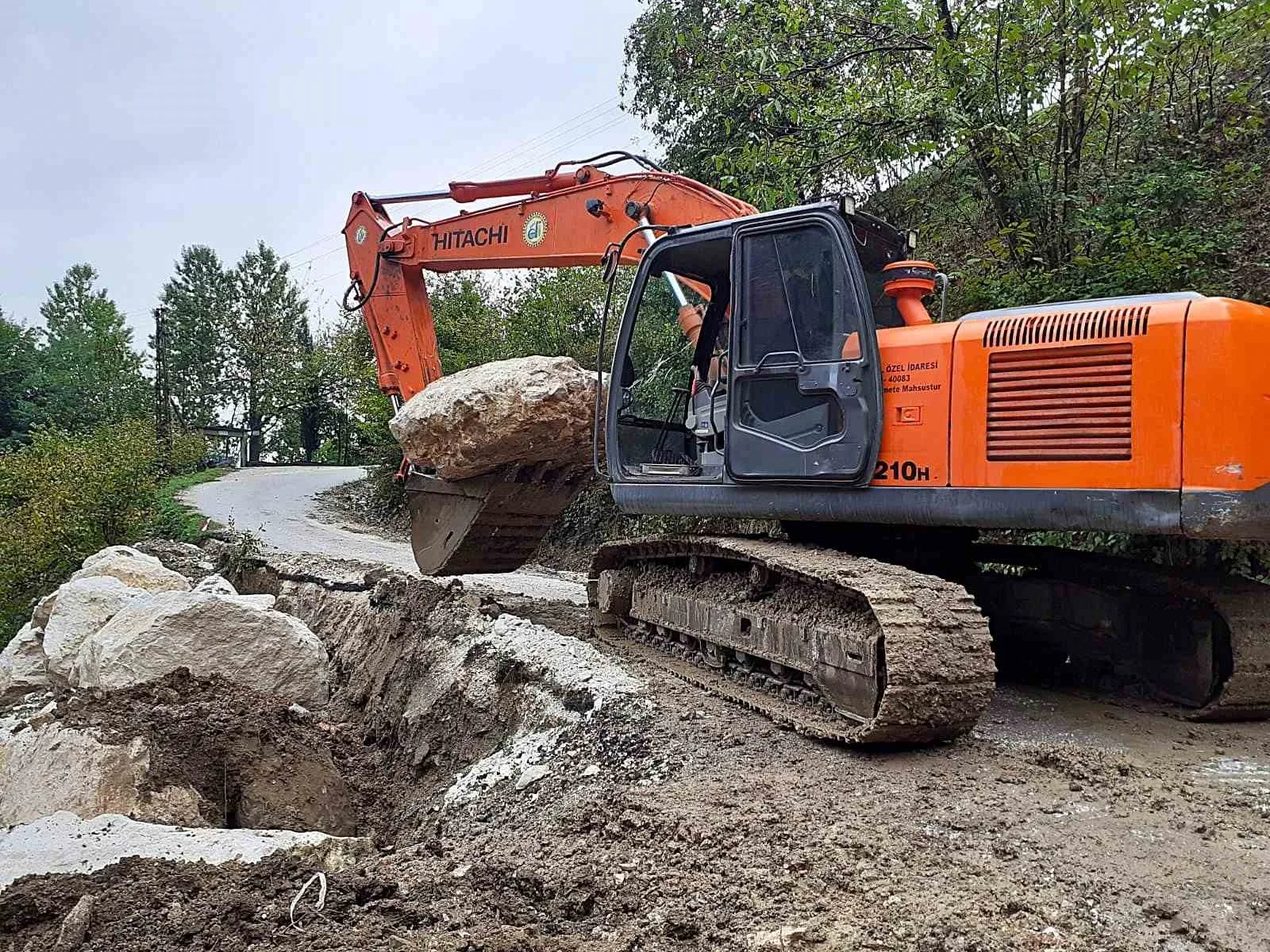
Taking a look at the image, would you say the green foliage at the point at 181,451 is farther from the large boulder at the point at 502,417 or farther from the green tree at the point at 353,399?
the large boulder at the point at 502,417

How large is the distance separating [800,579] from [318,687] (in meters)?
3.78

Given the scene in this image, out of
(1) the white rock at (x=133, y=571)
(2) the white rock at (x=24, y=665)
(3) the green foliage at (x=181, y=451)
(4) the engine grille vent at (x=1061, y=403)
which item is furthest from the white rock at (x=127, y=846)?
(3) the green foliage at (x=181, y=451)

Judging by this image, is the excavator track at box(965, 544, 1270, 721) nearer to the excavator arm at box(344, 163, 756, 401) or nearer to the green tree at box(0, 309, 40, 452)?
the excavator arm at box(344, 163, 756, 401)

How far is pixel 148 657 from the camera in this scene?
604 cm

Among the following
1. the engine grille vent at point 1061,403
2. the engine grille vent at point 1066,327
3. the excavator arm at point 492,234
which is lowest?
the engine grille vent at point 1061,403

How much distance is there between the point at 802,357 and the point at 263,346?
2102 inches

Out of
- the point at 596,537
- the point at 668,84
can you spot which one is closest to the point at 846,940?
the point at 596,537

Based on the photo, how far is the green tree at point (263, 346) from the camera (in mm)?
48344

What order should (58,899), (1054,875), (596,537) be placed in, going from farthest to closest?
(596,537) → (58,899) → (1054,875)

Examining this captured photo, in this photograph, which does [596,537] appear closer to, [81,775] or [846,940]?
[81,775]

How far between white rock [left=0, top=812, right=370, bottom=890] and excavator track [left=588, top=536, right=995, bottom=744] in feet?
6.51

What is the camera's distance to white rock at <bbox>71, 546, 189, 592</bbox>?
8977 mm

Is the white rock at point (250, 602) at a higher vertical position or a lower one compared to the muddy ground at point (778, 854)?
higher

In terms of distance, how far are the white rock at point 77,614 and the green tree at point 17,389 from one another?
1394 inches
